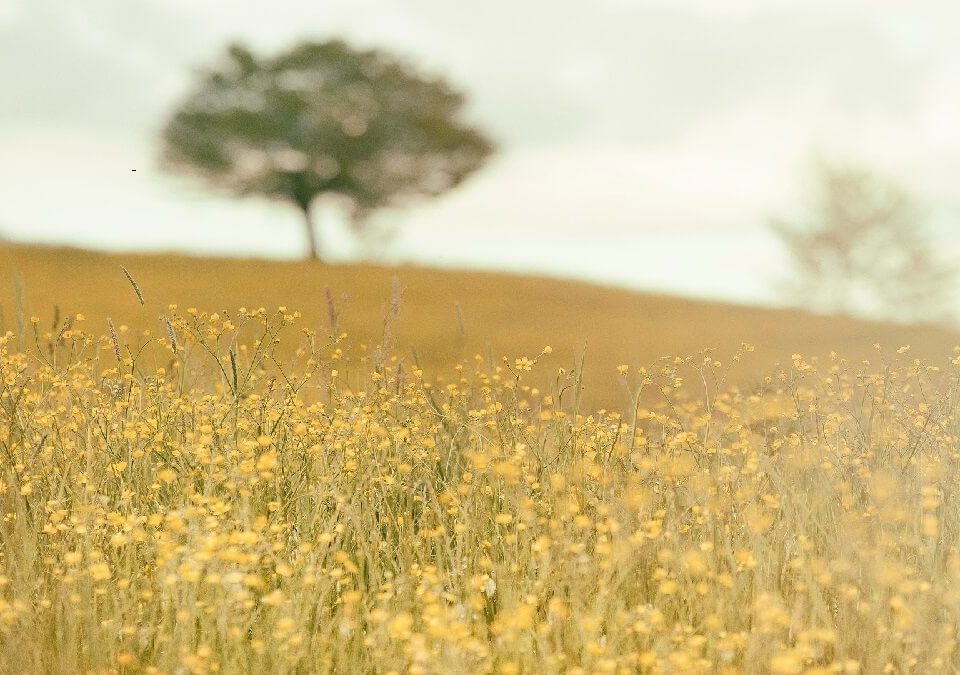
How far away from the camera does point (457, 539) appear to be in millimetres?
4000

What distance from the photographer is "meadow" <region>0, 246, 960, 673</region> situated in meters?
3.15

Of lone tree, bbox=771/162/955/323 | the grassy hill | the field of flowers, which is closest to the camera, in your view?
the field of flowers

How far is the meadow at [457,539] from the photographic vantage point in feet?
10.3

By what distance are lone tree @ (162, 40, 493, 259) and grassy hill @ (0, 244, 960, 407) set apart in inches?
356

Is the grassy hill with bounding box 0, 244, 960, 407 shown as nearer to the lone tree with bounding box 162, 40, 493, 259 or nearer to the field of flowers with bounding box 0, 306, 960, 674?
the field of flowers with bounding box 0, 306, 960, 674

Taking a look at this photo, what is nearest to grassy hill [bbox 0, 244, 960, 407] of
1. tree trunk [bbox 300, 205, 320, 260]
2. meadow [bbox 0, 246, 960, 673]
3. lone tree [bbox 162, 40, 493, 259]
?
meadow [bbox 0, 246, 960, 673]

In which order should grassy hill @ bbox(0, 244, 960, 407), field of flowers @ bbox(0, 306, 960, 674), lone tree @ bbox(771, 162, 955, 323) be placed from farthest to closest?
lone tree @ bbox(771, 162, 955, 323), grassy hill @ bbox(0, 244, 960, 407), field of flowers @ bbox(0, 306, 960, 674)

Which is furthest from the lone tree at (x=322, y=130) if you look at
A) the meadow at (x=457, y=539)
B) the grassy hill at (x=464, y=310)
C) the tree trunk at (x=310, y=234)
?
the meadow at (x=457, y=539)

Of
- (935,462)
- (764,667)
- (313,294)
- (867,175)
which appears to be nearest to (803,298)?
(867,175)

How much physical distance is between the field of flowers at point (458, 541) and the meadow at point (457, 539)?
2cm

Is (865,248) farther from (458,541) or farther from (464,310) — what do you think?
(458,541)

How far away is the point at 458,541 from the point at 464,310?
13.5 m

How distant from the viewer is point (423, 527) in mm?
4297

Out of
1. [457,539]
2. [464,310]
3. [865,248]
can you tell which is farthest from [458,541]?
[865,248]
